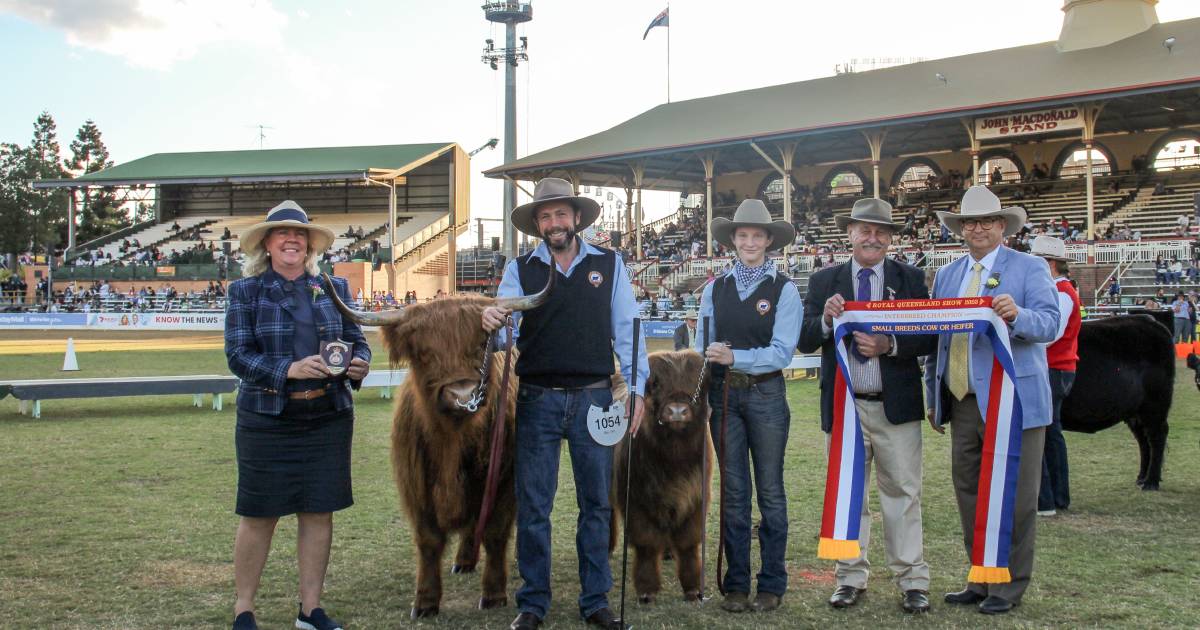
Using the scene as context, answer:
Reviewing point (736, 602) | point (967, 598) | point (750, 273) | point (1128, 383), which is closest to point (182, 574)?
point (736, 602)

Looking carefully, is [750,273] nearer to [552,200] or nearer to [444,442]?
[552,200]

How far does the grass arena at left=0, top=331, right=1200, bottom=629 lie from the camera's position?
5109 millimetres

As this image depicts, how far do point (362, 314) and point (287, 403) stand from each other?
0.57 metres

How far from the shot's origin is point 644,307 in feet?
103

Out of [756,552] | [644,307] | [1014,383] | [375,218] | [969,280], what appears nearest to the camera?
[1014,383]

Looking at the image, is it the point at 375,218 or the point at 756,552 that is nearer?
the point at 756,552

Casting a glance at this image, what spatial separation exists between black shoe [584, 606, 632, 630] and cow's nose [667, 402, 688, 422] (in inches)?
44.2

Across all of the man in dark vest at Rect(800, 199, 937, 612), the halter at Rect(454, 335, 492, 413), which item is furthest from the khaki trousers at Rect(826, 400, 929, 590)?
the halter at Rect(454, 335, 492, 413)

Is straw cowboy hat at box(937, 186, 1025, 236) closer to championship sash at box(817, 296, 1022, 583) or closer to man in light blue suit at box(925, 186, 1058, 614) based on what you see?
man in light blue suit at box(925, 186, 1058, 614)

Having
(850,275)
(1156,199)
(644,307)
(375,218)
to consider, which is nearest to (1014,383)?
(850,275)

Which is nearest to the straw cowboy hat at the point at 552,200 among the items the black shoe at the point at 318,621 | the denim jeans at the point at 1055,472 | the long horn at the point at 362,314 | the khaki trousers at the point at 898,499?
the long horn at the point at 362,314

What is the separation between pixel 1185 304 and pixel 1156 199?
1085cm

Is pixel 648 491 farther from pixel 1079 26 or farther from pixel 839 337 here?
pixel 1079 26

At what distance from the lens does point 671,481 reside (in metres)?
5.71
